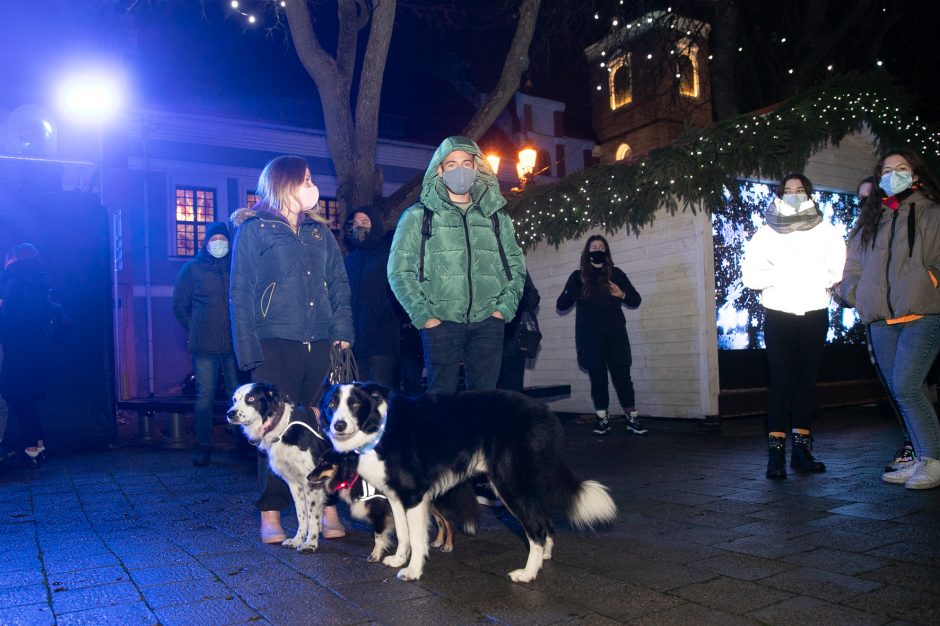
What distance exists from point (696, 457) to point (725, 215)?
3.57 metres

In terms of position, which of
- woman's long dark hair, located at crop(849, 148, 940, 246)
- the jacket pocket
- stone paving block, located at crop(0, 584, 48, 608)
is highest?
woman's long dark hair, located at crop(849, 148, 940, 246)

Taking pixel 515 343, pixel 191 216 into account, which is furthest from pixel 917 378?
pixel 191 216

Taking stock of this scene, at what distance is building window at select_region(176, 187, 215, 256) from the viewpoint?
→ 19.2 m

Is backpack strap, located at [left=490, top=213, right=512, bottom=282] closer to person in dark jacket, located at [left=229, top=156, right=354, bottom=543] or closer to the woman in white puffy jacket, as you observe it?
person in dark jacket, located at [left=229, top=156, right=354, bottom=543]

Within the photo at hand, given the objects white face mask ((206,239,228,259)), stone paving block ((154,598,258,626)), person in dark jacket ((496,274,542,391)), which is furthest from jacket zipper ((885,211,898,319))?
white face mask ((206,239,228,259))

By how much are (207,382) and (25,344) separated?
2.10m

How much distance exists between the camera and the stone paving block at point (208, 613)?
2947 millimetres

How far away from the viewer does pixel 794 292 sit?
5.44 metres

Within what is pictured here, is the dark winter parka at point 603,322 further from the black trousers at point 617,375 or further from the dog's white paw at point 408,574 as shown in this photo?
the dog's white paw at point 408,574

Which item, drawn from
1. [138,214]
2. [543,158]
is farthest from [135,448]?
[543,158]

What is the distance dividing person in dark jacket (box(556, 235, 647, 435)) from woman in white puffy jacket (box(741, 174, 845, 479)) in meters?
2.80

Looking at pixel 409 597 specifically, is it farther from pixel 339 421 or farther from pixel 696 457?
pixel 696 457

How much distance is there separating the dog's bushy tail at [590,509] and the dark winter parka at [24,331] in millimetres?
6874

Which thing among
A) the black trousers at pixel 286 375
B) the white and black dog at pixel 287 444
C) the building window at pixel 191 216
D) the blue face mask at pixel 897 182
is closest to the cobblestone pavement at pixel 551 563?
the white and black dog at pixel 287 444
